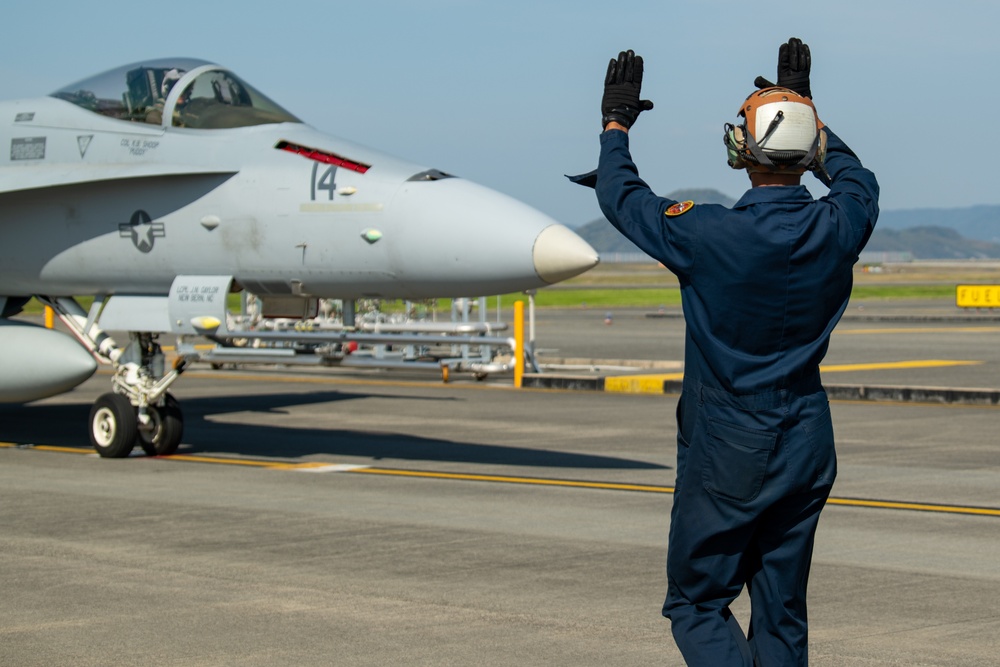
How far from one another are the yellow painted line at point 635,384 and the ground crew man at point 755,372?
612 inches

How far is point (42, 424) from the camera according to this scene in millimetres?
16078

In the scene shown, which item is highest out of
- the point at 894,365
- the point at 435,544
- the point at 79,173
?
the point at 79,173

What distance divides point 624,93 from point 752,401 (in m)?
1.06

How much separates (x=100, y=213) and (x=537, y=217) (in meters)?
4.21

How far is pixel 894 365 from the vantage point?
23719mm

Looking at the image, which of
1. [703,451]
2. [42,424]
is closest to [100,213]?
[42,424]

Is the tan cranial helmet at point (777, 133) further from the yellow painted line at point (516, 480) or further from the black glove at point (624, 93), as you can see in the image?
the yellow painted line at point (516, 480)

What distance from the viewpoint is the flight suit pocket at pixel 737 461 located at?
3.87 m

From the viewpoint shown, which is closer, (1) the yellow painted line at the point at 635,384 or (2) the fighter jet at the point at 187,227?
(2) the fighter jet at the point at 187,227

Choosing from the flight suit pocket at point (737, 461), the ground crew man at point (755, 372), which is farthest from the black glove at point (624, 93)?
the flight suit pocket at point (737, 461)

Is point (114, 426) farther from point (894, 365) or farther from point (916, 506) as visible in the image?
point (894, 365)

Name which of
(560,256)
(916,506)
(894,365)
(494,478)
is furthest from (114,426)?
(894,365)

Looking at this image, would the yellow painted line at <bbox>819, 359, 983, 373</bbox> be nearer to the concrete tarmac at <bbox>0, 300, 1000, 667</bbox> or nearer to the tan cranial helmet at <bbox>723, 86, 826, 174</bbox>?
the concrete tarmac at <bbox>0, 300, 1000, 667</bbox>

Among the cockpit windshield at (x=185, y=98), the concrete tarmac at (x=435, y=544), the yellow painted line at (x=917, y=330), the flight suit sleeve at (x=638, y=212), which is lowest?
the concrete tarmac at (x=435, y=544)
